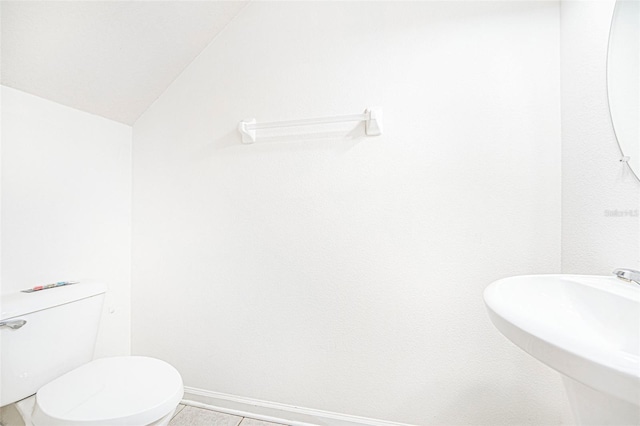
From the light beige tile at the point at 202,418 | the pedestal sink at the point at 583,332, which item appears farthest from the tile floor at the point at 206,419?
the pedestal sink at the point at 583,332

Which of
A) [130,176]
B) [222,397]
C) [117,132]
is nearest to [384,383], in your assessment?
[222,397]

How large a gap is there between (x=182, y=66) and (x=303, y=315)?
4.64 feet

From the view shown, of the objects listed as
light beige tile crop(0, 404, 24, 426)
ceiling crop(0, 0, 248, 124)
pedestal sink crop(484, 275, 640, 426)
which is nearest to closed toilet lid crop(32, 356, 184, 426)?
light beige tile crop(0, 404, 24, 426)

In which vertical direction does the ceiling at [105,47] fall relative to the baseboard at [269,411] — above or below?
above

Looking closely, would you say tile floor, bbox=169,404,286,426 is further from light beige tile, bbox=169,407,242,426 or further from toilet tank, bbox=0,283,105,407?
toilet tank, bbox=0,283,105,407

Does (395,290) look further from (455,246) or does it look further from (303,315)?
(303,315)

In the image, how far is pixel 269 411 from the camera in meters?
1.59

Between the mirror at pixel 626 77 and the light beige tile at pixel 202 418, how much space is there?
73.6 inches

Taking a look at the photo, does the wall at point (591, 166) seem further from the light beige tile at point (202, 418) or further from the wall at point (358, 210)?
the light beige tile at point (202, 418)

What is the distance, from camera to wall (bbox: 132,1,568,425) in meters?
1.32

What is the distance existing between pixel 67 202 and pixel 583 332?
1.96 meters

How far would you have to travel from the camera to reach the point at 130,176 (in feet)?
5.98

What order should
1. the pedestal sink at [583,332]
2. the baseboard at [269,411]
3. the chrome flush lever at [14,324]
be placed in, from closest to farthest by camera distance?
1. the pedestal sink at [583,332]
2. the chrome flush lever at [14,324]
3. the baseboard at [269,411]

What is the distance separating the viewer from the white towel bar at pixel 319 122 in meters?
1.40
